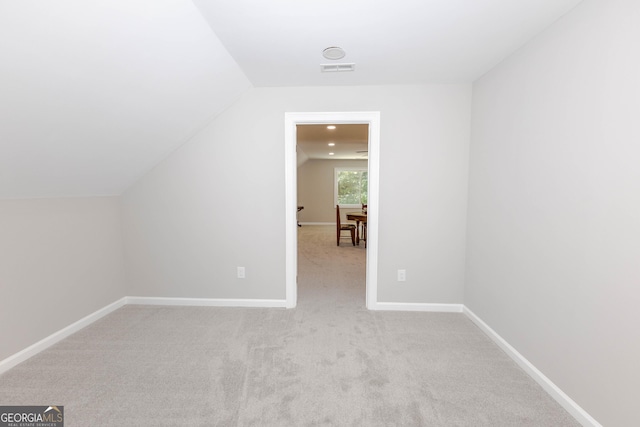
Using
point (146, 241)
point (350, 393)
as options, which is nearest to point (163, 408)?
point (350, 393)

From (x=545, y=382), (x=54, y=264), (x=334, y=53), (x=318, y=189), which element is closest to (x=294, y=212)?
(x=334, y=53)

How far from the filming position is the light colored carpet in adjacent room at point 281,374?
5.11ft

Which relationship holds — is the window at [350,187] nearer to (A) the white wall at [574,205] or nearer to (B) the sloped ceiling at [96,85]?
(B) the sloped ceiling at [96,85]

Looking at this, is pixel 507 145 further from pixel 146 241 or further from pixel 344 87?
pixel 146 241

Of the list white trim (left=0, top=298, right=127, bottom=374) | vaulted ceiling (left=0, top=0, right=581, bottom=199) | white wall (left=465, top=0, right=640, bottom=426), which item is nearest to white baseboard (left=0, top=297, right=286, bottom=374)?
white trim (left=0, top=298, right=127, bottom=374)

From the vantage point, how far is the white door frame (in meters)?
2.77

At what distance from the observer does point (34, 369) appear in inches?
75.7

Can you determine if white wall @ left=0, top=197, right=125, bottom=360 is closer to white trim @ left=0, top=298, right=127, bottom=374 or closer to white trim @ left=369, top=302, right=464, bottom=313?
white trim @ left=0, top=298, right=127, bottom=374

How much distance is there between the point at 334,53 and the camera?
→ 2.10 meters

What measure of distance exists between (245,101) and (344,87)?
3.16ft

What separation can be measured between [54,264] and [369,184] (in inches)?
108

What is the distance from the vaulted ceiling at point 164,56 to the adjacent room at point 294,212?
1 centimetres

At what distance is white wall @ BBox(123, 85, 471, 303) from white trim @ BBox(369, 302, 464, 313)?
2.3 inches

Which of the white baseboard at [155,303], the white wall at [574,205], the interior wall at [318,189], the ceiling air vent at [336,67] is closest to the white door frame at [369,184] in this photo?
the white baseboard at [155,303]
